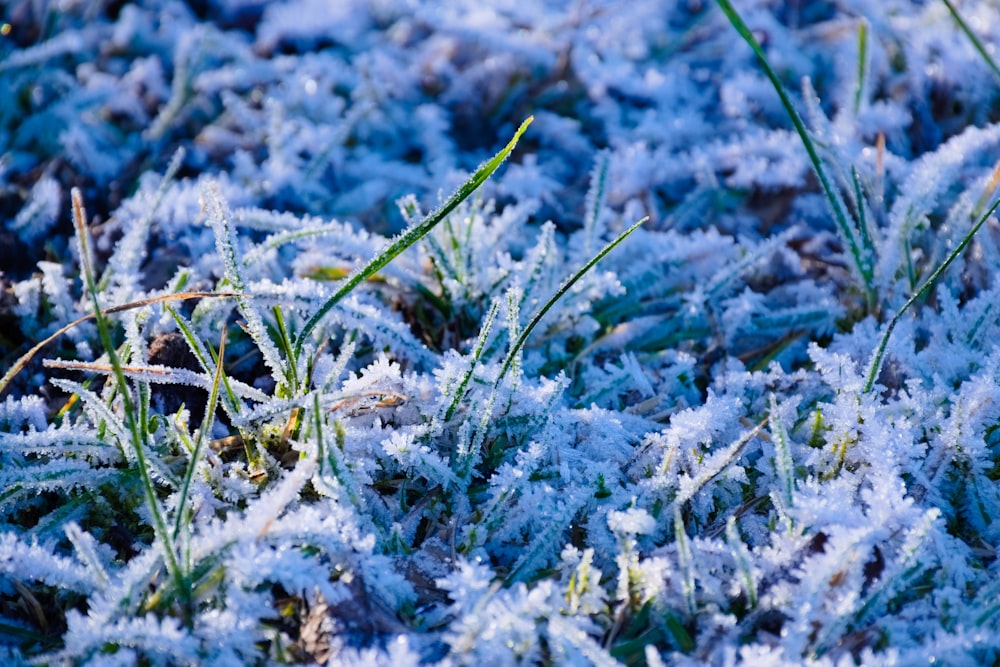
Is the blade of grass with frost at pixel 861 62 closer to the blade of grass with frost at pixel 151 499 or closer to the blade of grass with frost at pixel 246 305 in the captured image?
the blade of grass with frost at pixel 246 305

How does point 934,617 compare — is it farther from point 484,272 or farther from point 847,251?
point 484,272

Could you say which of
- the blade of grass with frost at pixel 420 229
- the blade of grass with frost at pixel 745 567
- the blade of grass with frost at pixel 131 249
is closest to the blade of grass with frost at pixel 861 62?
the blade of grass with frost at pixel 420 229

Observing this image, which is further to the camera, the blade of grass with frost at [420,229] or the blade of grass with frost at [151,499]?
the blade of grass with frost at [420,229]

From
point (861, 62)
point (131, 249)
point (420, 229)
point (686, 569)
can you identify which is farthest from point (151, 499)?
point (861, 62)

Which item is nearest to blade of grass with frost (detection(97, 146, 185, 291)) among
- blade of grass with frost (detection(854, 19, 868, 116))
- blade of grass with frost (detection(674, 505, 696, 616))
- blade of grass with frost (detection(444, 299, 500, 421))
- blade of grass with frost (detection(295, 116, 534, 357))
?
blade of grass with frost (detection(295, 116, 534, 357))

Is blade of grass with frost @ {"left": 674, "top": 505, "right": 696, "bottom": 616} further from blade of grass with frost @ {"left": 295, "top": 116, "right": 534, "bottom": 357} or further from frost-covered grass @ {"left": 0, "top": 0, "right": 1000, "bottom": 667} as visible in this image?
blade of grass with frost @ {"left": 295, "top": 116, "right": 534, "bottom": 357}

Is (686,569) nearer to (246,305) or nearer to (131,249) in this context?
(246,305)

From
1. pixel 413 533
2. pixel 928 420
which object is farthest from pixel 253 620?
pixel 928 420
